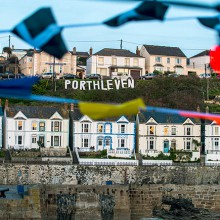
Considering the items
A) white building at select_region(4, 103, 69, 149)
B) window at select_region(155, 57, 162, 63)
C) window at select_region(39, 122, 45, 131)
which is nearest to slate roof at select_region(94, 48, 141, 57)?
window at select_region(155, 57, 162, 63)

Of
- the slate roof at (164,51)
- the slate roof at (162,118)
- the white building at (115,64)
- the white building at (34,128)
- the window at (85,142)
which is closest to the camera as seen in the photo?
the white building at (34,128)

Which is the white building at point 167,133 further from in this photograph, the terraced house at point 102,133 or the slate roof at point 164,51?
the slate roof at point 164,51

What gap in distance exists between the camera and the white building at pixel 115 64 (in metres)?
58.8

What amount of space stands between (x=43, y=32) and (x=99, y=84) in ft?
156

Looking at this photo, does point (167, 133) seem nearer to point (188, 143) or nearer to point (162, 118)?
point (162, 118)

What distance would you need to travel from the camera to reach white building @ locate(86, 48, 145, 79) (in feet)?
193

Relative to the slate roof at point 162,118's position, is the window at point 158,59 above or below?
above

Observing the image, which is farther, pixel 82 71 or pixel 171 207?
pixel 82 71

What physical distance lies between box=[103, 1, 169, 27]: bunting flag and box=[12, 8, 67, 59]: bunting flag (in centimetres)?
42

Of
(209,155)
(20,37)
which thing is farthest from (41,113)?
(20,37)

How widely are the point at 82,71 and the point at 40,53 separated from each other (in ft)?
18.1

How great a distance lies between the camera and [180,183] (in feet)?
107

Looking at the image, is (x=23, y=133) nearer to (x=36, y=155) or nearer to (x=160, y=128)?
(x=36, y=155)

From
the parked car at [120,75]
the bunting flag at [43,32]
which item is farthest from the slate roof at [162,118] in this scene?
Result: the bunting flag at [43,32]
